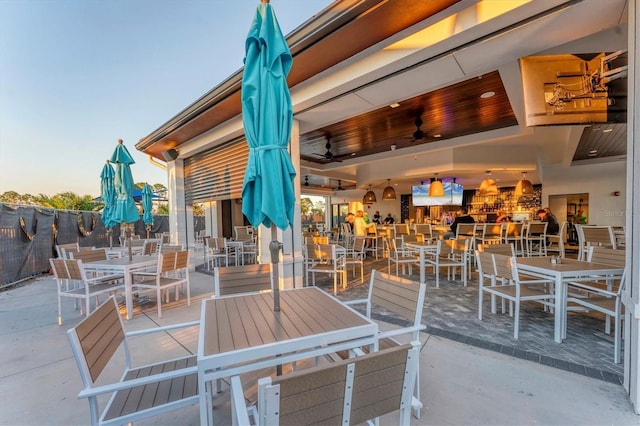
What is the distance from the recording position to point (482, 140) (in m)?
6.39

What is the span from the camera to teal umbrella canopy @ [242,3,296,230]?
1.63 m

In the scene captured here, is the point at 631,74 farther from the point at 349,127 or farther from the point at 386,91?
the point at 349,127

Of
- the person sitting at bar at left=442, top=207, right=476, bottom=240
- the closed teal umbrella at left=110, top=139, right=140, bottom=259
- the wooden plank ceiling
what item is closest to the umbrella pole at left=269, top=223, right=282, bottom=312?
the wooden plank ceiling

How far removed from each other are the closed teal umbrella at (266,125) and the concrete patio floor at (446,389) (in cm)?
149

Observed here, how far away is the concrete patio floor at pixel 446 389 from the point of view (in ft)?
5.71

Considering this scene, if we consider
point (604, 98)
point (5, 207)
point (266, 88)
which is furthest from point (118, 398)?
point (5, 207)

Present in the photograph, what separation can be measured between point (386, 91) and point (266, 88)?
88.9 inches

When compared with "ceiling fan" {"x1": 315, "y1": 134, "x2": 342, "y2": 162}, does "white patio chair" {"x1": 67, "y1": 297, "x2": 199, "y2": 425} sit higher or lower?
lower

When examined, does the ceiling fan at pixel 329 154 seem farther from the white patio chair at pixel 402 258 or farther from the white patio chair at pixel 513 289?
the white patio chair at pixel 513 289

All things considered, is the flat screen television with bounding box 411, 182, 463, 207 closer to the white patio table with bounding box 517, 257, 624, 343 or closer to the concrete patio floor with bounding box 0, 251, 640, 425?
the white patio table with bounding box 517, 257, 624, 343

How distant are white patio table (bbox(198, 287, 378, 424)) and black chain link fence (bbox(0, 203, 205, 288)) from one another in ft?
23.4

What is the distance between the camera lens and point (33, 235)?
21.2 feet

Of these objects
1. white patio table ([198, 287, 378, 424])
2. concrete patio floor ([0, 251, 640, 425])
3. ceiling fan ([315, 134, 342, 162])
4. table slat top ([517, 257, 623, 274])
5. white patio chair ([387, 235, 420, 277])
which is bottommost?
concrete patio floor ([0, 251, 640, 425])

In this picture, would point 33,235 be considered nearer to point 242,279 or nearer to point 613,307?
point 242,279
